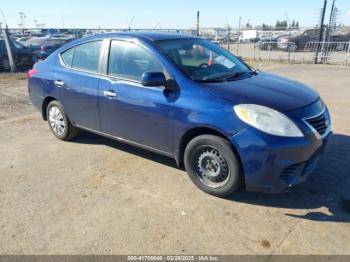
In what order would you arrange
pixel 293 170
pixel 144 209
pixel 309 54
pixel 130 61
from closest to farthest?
pixel 293 170, pixel 144 209, pixel 130 61, pixel 309 54

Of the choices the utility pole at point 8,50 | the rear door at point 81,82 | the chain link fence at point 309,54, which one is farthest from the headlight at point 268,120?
the chain link fence at point 309,54

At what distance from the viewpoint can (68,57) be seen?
210 inches

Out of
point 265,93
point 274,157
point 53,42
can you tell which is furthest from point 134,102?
point 53,42

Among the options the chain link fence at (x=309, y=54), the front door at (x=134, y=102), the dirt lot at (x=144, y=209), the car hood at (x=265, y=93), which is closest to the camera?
the dirt lot at (x=144, y=209)

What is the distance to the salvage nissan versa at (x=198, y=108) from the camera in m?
3.43

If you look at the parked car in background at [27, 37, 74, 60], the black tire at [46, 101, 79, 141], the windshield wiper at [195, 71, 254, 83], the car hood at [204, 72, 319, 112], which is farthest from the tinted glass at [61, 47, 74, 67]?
the parked car in background at [27, 37, 74, 60]

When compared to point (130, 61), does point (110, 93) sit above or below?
below

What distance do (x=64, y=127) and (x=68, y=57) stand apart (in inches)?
42.8

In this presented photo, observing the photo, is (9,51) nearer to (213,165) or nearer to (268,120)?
(213,165)

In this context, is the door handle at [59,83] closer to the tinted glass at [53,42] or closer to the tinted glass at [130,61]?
the tinted glass at [130,61]

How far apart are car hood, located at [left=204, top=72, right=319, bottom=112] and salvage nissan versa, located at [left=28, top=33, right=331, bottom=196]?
0.01 meters

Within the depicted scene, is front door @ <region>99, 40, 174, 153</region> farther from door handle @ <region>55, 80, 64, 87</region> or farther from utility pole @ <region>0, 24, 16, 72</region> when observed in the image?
utility pole @ <region>0, 24, 16, 72</region>

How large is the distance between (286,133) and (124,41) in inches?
93.8

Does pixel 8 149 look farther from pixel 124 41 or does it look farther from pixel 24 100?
pixel 24 100
